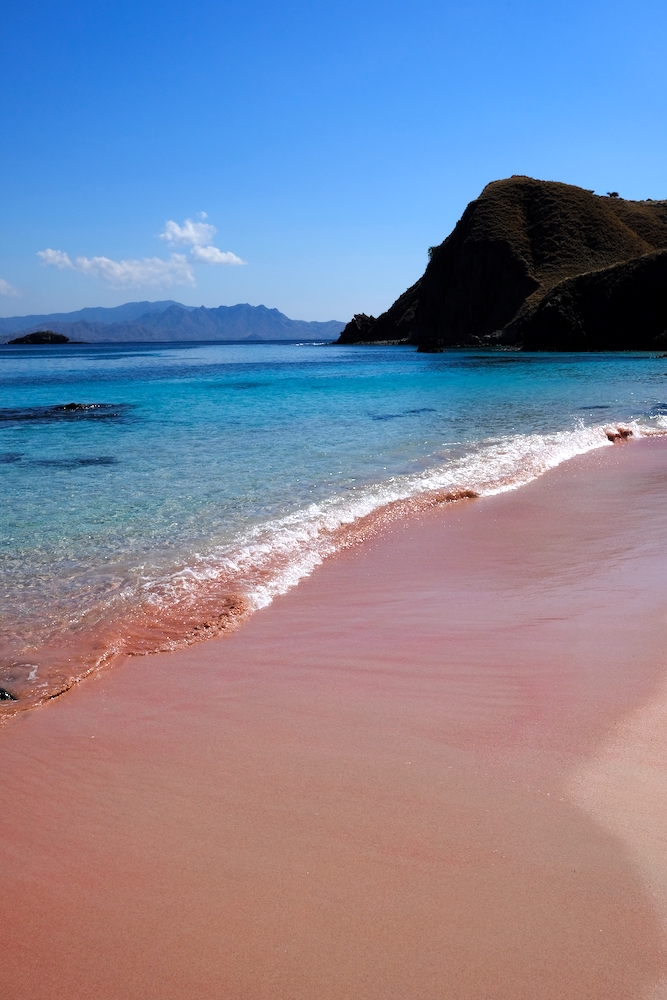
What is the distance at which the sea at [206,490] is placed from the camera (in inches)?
203

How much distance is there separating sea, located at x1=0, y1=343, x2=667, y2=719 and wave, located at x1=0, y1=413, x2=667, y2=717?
0.06 ft

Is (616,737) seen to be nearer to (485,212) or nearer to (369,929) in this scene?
(369,929)

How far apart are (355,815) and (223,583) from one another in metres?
3.36

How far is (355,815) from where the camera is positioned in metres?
2.75

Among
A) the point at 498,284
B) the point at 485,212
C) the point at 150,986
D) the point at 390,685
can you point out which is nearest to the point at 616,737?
the point at 390,685

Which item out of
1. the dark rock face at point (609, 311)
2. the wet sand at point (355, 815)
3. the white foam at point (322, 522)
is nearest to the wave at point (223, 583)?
the white foam at point (322, 522)

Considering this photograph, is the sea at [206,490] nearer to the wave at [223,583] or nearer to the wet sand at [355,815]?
the wave at [223,583]

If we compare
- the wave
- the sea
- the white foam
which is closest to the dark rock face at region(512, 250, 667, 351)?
the sea

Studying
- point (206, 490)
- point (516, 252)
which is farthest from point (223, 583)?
point (516, 252)

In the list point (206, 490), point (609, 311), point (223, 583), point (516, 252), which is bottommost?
point (223, 583)

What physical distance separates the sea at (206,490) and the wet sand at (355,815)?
0.74 m

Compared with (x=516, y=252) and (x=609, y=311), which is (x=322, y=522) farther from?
(x=516, y=252)

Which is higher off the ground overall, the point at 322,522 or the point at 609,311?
the point at 609,311

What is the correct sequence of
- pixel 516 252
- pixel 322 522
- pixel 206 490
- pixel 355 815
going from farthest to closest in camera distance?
pixel 516 252, pixel 206 490, pixel 322 522, pixel 355 815
